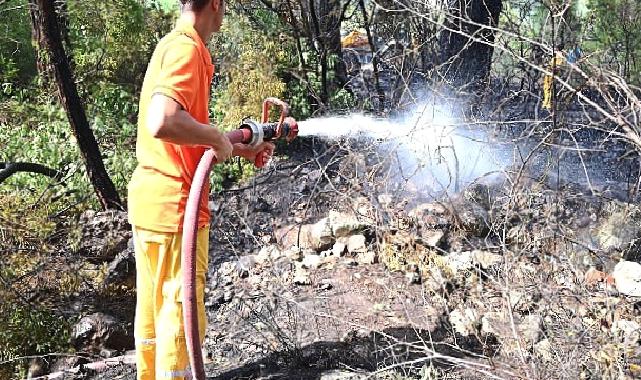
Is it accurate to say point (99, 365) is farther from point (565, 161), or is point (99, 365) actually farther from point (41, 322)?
point (565, 161)

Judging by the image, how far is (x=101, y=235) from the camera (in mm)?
5816

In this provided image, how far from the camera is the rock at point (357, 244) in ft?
17.1

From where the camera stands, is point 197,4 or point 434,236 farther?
point 434,236

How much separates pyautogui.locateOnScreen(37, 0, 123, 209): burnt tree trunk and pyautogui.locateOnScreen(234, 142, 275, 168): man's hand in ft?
10.5

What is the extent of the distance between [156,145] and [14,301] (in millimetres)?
1984

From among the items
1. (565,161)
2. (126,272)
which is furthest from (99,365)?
(565,161)

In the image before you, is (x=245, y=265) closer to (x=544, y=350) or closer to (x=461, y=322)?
(x=461, y=322)

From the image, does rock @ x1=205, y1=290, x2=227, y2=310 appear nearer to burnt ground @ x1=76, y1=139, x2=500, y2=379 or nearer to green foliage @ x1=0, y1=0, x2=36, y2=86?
burnt ground @ x1=76, y1=139, x2=500, y2=379

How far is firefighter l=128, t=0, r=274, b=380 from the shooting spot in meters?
2.50

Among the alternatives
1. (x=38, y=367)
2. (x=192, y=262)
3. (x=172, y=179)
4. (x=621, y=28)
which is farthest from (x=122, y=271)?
(x=621, y=28)

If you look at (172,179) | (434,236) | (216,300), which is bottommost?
(216,300)

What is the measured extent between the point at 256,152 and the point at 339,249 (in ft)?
8.30

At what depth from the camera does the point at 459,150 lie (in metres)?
6.08

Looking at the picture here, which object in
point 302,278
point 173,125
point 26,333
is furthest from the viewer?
point 302,278
